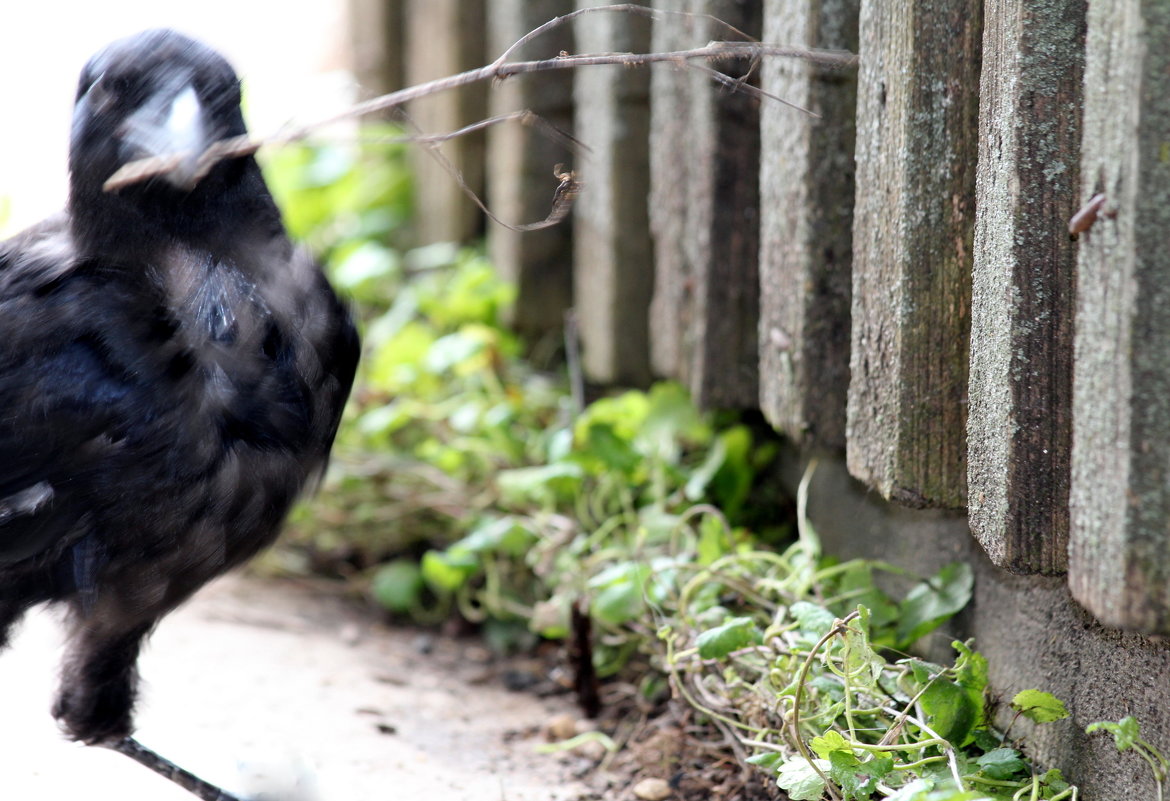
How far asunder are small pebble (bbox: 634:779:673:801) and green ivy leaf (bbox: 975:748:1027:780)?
51 centimetres

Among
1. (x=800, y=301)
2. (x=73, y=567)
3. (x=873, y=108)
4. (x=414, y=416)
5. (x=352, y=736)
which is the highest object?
(x=873, y=108)

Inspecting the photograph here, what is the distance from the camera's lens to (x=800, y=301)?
1.83 metres

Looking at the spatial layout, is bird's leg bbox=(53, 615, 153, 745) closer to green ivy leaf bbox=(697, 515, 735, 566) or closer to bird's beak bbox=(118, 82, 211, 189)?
bird's beak bbox=(118, 82, 211, 189)

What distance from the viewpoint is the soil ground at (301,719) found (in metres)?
1.89

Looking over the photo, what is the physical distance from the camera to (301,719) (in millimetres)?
2109

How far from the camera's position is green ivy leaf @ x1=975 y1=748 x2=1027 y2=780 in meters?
1.42

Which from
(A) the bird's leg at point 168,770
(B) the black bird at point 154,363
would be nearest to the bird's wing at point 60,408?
(B) the black bird at point 154,363

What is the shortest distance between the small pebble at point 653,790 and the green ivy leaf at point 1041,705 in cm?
58

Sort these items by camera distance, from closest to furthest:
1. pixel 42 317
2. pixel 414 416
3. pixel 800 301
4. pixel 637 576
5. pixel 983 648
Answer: pixel 42 317, pixel 983 648, pixel 800 301, pixel 637 576, pixel 414 416

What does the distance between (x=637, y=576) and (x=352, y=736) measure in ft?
1.86

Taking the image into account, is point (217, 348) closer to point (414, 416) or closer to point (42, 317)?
point (42, 317)

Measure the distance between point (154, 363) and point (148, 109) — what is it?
0.33 meters

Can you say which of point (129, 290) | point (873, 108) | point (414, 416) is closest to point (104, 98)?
point (129, 290)

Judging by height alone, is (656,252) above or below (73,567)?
above
